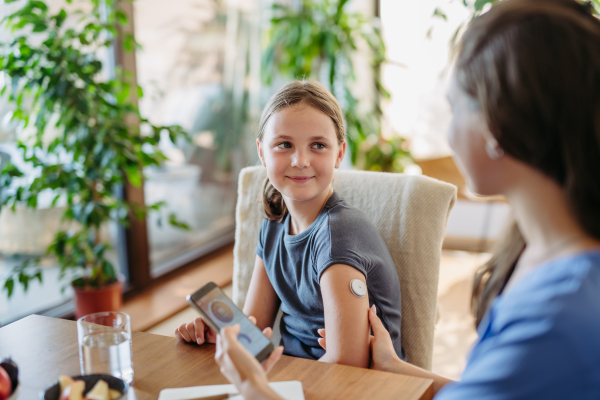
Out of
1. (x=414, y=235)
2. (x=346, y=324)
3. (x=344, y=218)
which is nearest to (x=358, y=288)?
(x=346, y=324)

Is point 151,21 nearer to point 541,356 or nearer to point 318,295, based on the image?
point 318,295

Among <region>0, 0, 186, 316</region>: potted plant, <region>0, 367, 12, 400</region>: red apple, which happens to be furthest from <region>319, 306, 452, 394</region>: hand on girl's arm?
<region>0, 0, 186, 316</region>: potted plant

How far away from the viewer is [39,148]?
6.38 feet

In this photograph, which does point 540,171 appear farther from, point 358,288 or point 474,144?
point 358,288

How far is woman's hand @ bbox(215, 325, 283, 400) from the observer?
769mm

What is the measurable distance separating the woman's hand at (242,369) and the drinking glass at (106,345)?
20cm

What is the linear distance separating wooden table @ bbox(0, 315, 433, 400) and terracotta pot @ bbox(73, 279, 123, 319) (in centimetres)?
105

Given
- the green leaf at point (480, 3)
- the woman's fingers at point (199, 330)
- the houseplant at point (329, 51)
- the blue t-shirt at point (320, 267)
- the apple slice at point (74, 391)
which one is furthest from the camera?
the houseplant at point (329, 51)

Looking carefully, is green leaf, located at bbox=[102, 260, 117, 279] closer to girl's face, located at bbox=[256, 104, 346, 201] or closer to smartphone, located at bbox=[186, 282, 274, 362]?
girl's face, located at bbox=[256, 104, 346, 201]

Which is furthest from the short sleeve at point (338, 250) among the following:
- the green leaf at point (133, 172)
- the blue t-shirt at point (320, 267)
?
the green leaf at point (133, 172)

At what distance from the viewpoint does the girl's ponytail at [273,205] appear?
1.42 m

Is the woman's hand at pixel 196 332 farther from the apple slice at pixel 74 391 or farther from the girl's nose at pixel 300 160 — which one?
the girl's nose at pixel 300 160

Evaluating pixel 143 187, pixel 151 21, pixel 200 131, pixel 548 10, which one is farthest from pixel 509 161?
pixel 200 131

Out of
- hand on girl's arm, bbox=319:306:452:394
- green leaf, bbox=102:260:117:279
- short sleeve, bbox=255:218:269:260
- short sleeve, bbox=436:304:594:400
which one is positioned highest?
short sleeve, bbox=436:304:594:400
